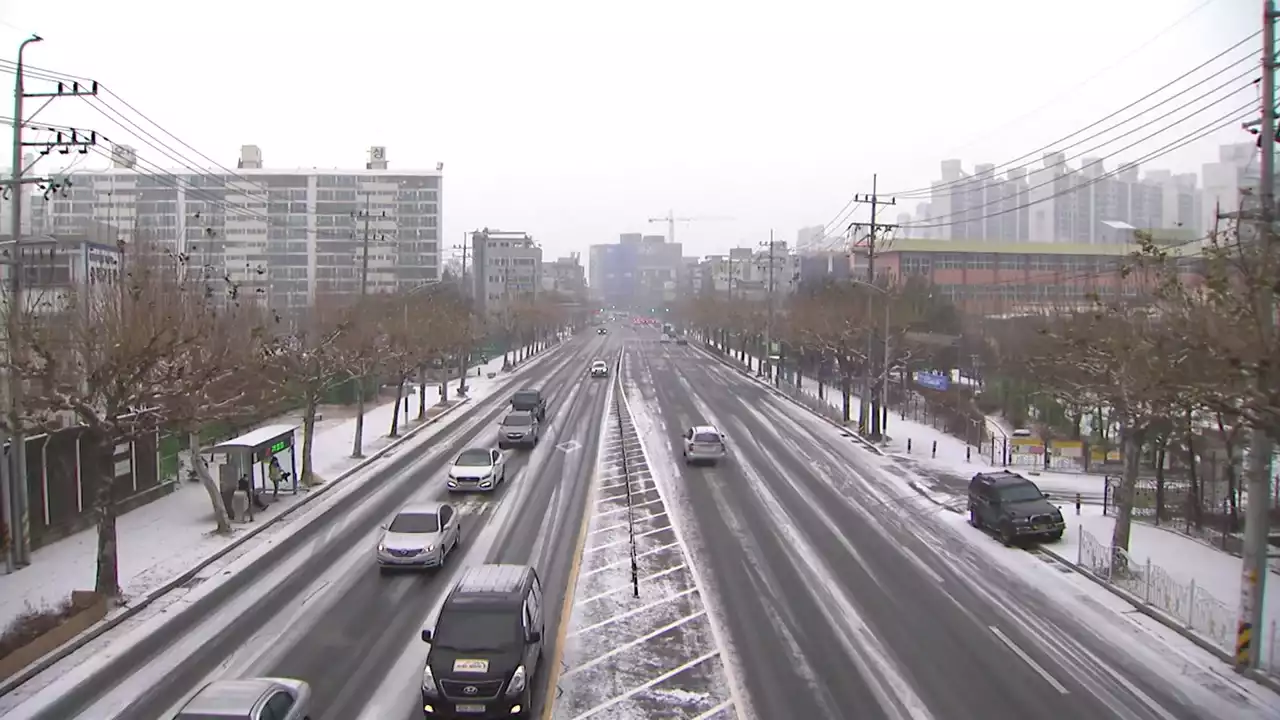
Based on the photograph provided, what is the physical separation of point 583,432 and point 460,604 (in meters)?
28.1

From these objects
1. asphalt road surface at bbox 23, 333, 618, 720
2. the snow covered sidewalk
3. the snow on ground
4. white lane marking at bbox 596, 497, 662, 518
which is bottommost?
the snow on ground

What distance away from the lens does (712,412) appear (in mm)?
49812

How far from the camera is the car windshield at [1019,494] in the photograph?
23.6m

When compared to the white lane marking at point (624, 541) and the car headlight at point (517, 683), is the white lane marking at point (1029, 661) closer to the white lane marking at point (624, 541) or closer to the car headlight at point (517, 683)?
the car headlight at point (517, 683)

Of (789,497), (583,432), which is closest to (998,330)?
(583,432)

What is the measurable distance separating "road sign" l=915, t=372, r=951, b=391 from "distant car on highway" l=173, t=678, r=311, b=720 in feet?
149

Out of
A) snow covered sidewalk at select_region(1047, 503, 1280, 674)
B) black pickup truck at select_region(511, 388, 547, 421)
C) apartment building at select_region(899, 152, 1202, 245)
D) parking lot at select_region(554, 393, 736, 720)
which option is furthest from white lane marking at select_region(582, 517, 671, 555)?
apartment building at select_region(899, 152, 1202, 245)

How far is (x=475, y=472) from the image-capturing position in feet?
92.1

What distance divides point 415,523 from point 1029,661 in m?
12.6

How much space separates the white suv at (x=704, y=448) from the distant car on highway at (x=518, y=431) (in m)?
6.85

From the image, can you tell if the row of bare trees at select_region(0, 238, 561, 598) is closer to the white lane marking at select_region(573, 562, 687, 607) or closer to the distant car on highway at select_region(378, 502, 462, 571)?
the distant car on highway at select_region(378, 502, 462, 571)

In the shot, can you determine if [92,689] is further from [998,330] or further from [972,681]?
[998,330]

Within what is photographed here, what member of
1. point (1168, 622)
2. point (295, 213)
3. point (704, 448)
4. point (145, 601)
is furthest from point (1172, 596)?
point (295, 213)

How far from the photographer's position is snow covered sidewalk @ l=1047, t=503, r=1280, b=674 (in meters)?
16.3
